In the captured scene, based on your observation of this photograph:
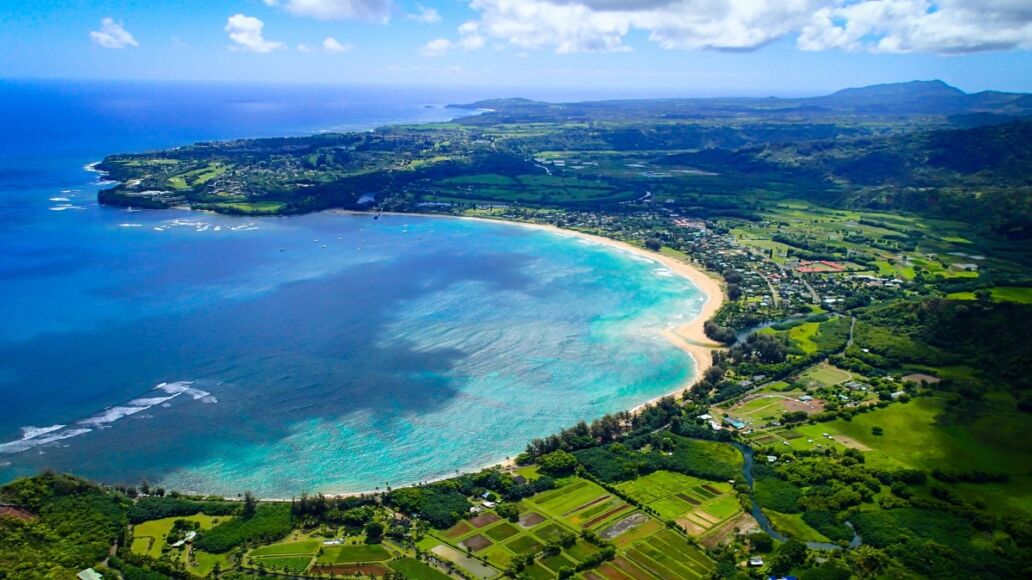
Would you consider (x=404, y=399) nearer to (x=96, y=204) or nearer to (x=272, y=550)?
(x=272, y=550)

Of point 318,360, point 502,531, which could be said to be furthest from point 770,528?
point 318,360

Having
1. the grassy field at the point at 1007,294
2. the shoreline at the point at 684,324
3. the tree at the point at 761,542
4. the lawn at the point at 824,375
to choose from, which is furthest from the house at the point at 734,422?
the grassy field at the point at 1007,294

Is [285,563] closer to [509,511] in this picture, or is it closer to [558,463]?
[509,511]

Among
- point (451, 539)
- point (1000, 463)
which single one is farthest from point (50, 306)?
point (1000, 463)

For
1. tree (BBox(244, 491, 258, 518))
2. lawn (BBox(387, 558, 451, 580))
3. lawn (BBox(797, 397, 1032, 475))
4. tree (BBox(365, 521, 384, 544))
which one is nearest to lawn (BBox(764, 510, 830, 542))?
lawn (BBox(797, 397, 1032, 475))

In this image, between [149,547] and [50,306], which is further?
[50,306]

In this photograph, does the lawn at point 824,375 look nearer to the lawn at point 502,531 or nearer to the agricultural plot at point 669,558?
the agricultural plot at point 669,558

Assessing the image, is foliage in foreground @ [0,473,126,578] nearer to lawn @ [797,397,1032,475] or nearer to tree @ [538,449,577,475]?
tree @ [538,449,577,475]
